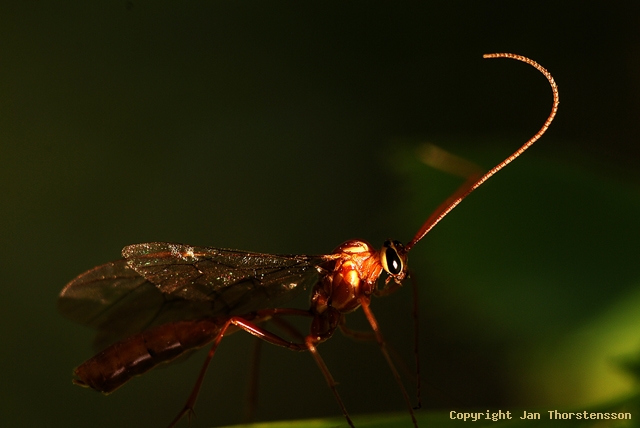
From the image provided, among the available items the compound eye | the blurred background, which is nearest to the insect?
the compound eye

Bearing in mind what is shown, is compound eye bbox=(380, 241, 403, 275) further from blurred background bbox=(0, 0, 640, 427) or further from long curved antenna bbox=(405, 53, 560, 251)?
blurred background bbox=(0, 0, 640, 427)

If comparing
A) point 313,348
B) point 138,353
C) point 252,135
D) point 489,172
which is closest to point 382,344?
point 313,348

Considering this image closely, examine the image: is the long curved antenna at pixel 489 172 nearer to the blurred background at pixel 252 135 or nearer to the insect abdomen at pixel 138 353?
the insect abdomen at pixel 138 353

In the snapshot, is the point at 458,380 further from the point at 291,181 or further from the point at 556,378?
the point at 291,181

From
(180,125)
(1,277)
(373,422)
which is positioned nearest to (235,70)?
(180,125)

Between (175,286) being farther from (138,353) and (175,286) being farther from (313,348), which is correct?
(313,348)

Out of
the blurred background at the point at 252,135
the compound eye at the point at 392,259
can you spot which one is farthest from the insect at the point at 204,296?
the blurred background at the point at 252,135
